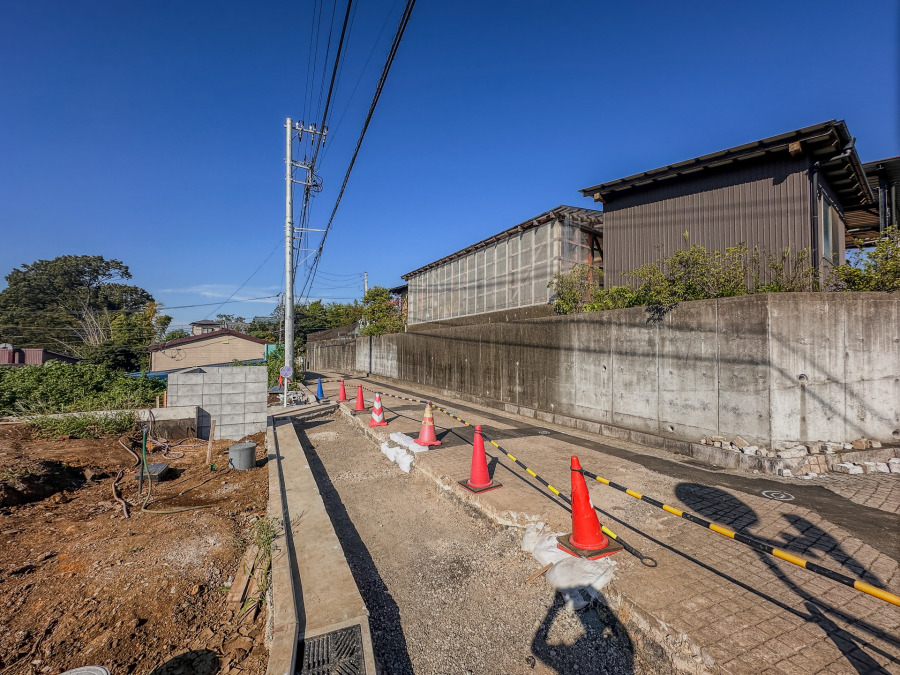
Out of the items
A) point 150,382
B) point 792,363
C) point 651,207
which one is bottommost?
point 150,382

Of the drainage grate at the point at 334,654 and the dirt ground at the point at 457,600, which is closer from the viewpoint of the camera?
the drainage grate at the point at 334,654

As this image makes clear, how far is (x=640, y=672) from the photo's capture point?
7.82ft

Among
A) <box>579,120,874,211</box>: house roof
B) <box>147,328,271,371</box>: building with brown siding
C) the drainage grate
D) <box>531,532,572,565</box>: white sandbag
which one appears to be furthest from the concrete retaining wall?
<box>147,328,271,371</box>: building with brown siding

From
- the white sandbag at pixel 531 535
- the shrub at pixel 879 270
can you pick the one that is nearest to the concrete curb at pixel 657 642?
the white sandbag at pixel 531 535

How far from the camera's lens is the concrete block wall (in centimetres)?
850

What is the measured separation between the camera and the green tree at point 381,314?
25.2m

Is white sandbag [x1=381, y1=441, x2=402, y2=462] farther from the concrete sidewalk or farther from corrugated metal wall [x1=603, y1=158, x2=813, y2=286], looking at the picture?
corrugated metal wall [x1=603, y1=158, x2=813, y2=286]

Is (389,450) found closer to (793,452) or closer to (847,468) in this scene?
(793,452)

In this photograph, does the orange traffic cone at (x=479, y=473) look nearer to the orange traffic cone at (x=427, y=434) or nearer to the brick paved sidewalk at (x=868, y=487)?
the orange traffic cone at (x=427, y=434)

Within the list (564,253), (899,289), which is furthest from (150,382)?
(899,289)

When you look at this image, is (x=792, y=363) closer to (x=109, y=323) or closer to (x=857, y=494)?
(x=857, y=494)

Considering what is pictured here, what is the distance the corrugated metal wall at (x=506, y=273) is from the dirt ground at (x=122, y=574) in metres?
11.5

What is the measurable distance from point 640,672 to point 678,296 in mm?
6720

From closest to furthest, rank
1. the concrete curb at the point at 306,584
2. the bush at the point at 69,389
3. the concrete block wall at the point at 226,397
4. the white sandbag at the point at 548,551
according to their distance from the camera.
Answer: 1. the concrete curb at the point at 306,584
2. the white sandbag at the point at 548,551
3. the concrete block wall at the point at 226,397
4. the bush at the point at 69,389
